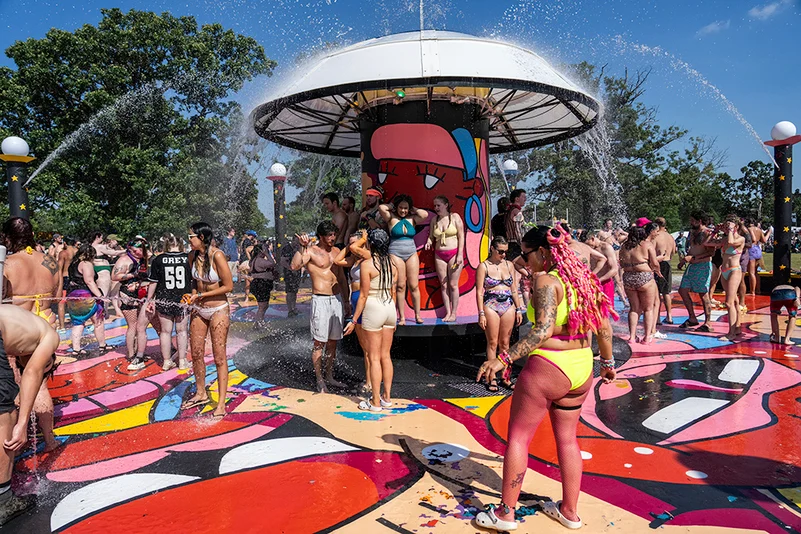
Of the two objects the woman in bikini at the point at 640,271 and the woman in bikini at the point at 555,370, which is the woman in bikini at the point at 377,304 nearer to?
the woman in bikini at the point at 555,370

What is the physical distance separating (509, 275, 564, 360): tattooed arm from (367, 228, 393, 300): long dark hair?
2395 millimetres

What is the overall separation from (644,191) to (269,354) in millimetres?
29092

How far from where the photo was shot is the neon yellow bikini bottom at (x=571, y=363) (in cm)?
305

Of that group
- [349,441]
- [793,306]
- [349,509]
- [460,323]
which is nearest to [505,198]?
[460,323]

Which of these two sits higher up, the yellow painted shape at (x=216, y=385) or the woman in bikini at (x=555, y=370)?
the woman in bikini at (x=555, y=370)

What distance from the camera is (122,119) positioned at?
23484mm

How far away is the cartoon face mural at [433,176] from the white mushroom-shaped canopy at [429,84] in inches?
19.6

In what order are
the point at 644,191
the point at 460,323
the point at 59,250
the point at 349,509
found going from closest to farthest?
the point at 349,509, the point at 460,323, the point at 59,250, the point at 644,191

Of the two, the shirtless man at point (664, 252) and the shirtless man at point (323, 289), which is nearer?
the shirtless man at point (323, 289)

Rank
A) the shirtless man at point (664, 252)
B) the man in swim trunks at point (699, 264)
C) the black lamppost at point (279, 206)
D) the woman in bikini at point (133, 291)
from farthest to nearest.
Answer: the black lamppost at point (279, 206) < the man in swim trunks at point (699, 264) < the shirtless man at point (664, 252) < the woman in bikini at point (133, 291)

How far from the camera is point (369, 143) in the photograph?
314 inches

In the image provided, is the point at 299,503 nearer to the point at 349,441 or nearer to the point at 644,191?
the point at 349,441

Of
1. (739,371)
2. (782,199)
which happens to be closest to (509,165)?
(782,199)

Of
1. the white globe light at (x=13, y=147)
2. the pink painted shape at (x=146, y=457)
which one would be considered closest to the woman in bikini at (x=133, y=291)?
the white globe light at (x=13, y=147)
